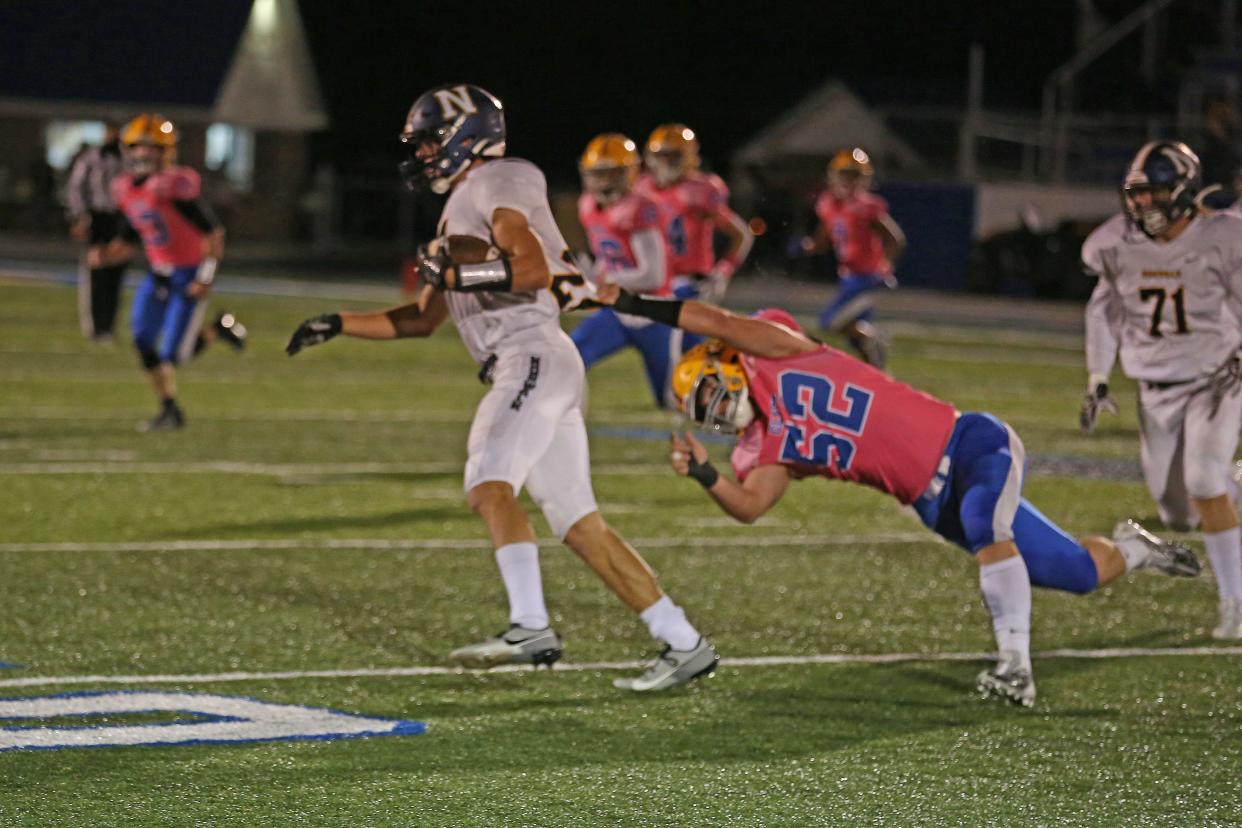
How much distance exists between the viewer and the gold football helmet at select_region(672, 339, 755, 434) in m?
6.36

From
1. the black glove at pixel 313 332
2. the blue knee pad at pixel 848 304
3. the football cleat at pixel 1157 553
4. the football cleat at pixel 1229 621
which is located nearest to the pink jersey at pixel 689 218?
the blue knee pad at pixel 848 304

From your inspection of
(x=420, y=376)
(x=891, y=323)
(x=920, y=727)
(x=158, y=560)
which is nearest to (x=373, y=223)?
(x=891, y=323)

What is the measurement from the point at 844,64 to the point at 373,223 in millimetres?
13633

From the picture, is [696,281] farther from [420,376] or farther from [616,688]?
[616,688]

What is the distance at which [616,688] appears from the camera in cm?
659

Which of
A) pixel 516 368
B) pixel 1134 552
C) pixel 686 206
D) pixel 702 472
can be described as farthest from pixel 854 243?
pixel 702 472

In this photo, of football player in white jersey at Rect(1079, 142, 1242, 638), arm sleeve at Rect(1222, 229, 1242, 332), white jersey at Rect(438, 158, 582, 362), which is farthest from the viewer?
arm sleeve at Rect(1222, 229, 1242, 332)

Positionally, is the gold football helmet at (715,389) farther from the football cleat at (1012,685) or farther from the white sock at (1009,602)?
the football cleat at (1012,685)

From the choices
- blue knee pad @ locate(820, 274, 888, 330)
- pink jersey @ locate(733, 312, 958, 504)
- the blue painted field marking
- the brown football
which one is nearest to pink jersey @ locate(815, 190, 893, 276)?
blue knee pad @ locate(820, 274, 888, 330)

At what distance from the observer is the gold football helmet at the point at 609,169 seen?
1334cm

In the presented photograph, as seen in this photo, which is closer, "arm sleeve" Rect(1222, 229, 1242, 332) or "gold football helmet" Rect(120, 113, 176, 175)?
"arm sleeve" Rect(1222, 229, 1242, 332)

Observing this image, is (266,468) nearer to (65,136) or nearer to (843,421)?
(843,421)

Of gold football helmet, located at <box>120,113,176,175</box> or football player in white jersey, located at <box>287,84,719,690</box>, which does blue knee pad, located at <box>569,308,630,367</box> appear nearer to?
gold football helmet, located at <box>120,113,176,175</box>

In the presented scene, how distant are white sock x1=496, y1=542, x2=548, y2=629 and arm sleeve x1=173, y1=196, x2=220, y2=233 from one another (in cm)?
757
